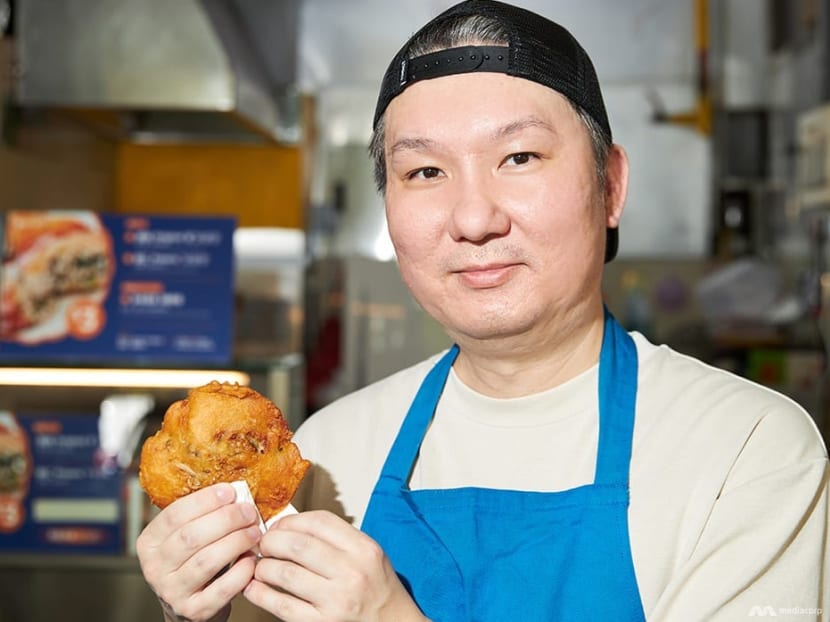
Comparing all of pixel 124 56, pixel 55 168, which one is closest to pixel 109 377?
pixel 124 56

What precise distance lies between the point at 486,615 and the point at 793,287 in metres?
3.17

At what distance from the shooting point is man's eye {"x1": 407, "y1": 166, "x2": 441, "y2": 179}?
3.82 feet

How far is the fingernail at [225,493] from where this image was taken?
1015 mm

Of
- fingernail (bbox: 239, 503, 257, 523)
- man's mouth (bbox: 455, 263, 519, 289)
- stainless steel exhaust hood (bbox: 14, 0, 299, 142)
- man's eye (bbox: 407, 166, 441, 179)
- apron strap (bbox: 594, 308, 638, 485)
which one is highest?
stainless steel exhaust hood (bbox: 14, 0, 299, 142)

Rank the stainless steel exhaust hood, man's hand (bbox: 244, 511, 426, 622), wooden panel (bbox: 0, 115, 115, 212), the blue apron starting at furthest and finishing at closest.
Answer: wooden panel (bbox: 0, 115, 115, 212), the stainless steel exhaust hood, the blue apron, man's hand (bbox: 244, 511, 426, 622)

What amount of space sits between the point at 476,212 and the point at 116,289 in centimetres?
146

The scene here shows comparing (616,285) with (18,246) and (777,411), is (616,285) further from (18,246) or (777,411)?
(777,411)

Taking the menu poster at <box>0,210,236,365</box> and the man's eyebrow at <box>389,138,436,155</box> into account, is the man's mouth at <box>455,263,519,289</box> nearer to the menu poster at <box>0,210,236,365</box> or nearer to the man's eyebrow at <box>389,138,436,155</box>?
the man's eyebrow at <box>389,138,436,155</box>

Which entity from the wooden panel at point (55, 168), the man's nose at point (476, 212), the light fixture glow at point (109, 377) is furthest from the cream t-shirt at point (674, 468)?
the wooden panel at point (55, 168)

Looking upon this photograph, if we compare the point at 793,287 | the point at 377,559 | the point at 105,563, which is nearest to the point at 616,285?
the point at 793,287

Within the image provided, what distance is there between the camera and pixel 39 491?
2.34 meters

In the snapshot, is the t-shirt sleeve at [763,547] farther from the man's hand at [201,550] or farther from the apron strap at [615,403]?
the man's hand at [201,550]

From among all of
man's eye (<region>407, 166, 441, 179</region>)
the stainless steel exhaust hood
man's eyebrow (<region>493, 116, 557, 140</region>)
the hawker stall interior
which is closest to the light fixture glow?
the hawker stall interior

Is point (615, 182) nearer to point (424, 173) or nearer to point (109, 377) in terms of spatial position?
point (424, 173)
